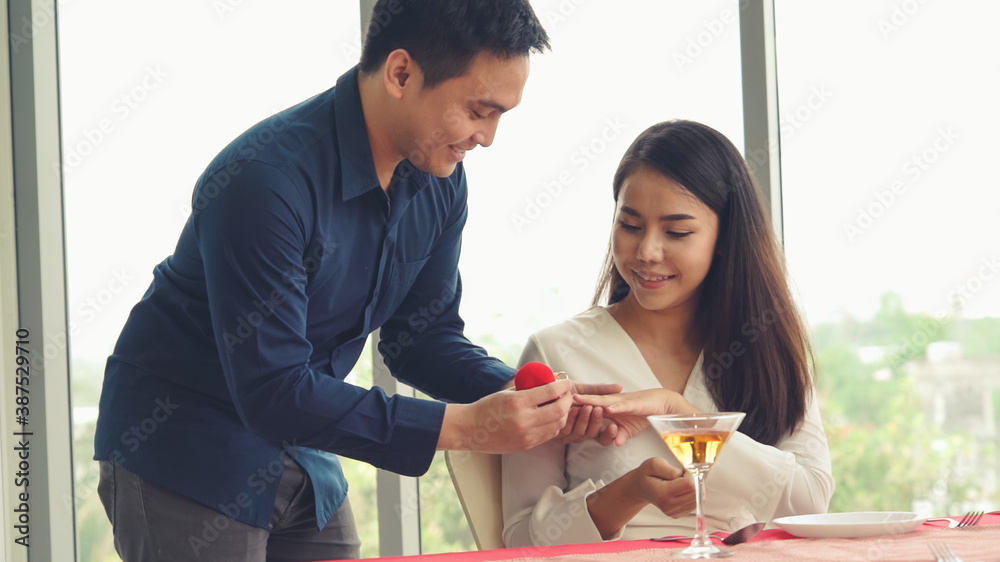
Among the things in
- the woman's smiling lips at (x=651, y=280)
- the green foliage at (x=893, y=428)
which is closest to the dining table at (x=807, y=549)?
the woman's smiling lips at (x=651, y=280)

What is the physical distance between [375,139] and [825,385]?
1502mm

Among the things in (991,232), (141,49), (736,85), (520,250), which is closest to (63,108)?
(141,49)

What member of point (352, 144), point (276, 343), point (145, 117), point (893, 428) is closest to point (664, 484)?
point (276, 343)

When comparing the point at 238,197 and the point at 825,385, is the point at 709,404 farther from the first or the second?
the point at 238,197

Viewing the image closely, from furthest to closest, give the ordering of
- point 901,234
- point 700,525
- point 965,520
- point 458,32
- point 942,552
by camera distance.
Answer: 1. point 901,234
2. point 458,32
3. point 965,520
4. point 700,525
5. point 942,552

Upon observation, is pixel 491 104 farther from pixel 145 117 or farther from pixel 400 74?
pixel 145 117

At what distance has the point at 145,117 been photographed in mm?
2709

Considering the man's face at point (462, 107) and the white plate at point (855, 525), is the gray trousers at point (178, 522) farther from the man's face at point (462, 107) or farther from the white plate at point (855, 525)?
the white plate at point (855, 525)

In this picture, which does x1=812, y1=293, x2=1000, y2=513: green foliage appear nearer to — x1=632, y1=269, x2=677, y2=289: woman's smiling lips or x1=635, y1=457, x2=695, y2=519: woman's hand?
x1=632, y1=269, x2=677, y2=289: woman's smiling lips

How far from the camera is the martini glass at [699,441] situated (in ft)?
3.54

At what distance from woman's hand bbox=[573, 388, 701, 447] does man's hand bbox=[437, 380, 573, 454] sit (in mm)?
134

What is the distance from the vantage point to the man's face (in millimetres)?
1491

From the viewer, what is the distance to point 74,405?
279 cm

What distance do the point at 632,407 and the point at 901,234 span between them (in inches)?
45.5
